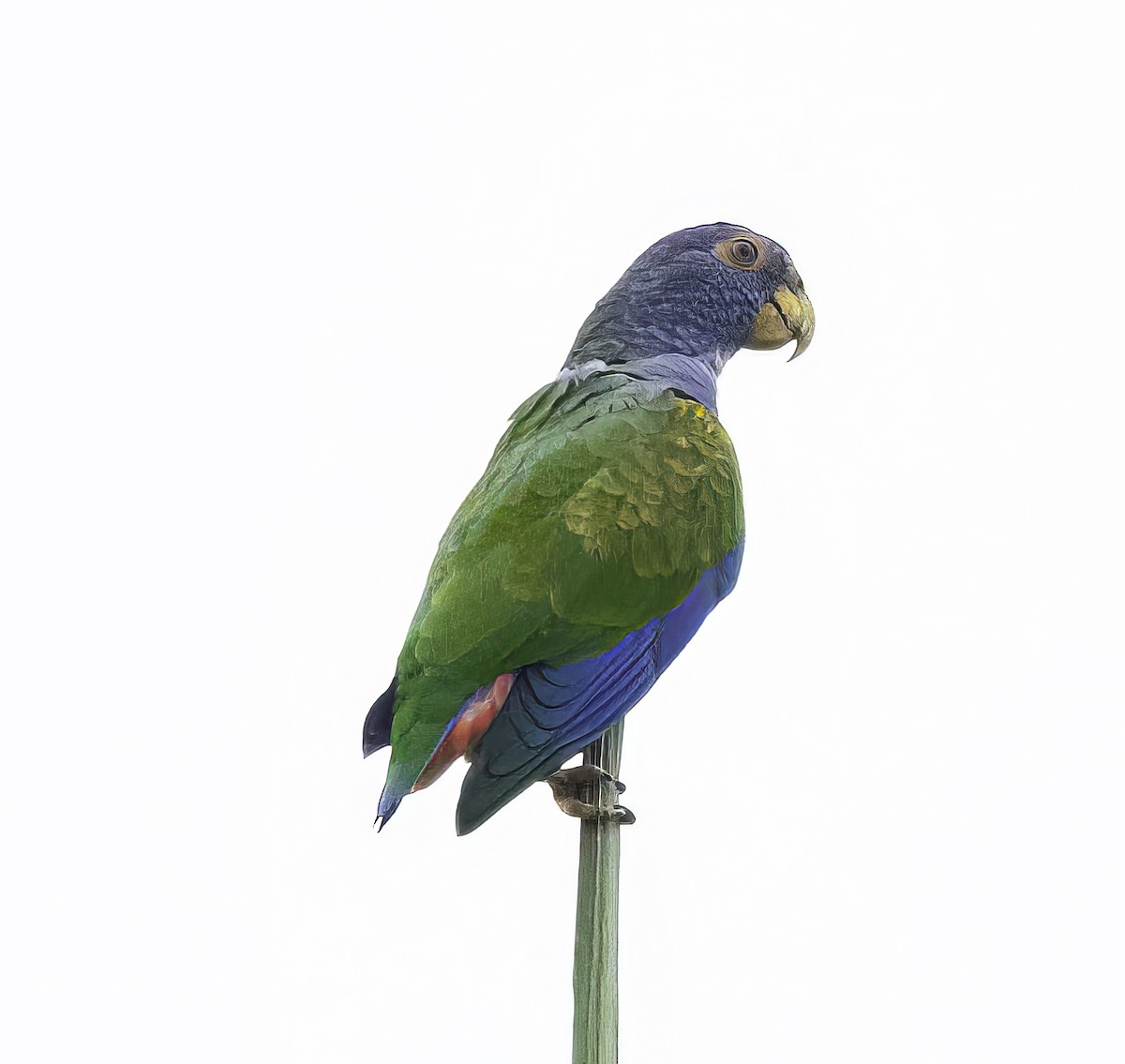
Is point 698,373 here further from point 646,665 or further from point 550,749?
point 550,749

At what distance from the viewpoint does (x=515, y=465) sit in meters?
2.05

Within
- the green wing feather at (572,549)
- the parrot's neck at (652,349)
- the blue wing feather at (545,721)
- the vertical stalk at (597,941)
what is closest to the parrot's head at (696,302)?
the parrot's neck at (652,349)

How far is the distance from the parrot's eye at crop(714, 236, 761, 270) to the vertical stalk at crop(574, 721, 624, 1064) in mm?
847

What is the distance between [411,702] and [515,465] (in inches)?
16.5

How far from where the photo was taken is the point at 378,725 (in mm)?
2053

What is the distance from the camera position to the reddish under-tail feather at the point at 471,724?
190 centimetres

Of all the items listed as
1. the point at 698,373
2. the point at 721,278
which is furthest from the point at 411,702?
the point at 721,278

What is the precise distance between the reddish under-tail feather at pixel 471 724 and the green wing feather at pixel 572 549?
2 cm

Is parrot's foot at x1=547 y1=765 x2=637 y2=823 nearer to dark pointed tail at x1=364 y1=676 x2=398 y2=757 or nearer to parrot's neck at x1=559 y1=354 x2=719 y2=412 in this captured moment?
dark pointed tail at x1=364 y1=676 x2=398 y2=757

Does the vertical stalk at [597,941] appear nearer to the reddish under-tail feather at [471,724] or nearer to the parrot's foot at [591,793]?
the parrot's foot at [591,793]

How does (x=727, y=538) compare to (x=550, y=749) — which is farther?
(x=727, y=538)

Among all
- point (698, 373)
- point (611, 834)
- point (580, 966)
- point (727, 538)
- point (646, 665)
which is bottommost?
point (580, 966)

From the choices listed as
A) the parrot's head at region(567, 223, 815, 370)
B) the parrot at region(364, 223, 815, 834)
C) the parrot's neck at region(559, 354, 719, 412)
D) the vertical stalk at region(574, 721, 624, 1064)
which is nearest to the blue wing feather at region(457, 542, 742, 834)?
the parrot at region(364, 223, 815, 834)

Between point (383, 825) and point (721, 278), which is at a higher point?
point (721, 278)
